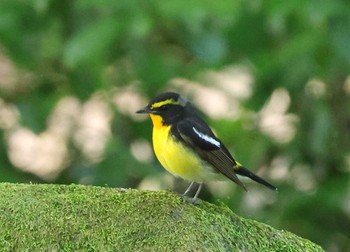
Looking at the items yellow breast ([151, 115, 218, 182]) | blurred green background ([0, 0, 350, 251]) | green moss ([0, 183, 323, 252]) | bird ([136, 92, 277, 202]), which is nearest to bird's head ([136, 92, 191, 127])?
bird ([136, 92, 277, 202])

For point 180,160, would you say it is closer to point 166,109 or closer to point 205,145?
point 205,145

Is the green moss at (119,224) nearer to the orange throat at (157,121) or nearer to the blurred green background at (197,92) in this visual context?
the orange throat at (157,121)

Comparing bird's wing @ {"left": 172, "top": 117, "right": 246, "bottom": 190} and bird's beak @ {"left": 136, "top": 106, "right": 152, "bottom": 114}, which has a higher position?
bird's wing @ {"left": 172, "top": 117, "right": 246, "bottom": 190}

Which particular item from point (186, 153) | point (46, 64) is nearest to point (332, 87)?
point (46, 64)

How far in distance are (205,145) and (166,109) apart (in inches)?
12.8

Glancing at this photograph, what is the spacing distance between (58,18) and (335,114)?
224 cm

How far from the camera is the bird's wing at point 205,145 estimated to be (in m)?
4.88

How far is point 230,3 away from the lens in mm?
6125

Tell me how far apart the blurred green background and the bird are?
120cm

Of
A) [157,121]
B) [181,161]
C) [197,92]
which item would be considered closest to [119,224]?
[181,161]

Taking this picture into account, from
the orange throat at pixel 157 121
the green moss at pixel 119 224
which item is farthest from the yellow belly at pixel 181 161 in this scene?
the green moss at pixel 119 224

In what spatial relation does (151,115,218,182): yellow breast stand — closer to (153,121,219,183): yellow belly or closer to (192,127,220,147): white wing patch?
(153,121,219,183): yellow belly

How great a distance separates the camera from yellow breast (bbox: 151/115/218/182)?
15.8 feet

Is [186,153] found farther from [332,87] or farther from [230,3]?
[332,87]
